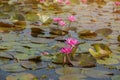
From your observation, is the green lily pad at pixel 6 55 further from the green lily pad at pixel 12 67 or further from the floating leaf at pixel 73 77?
Answer: the floating leaf at pixel 73 77

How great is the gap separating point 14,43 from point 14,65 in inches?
34.6

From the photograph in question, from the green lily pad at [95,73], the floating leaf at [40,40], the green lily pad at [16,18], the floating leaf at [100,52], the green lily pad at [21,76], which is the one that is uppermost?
the green lily pad at [16,18]

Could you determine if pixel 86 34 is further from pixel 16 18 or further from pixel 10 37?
pixel 16 18

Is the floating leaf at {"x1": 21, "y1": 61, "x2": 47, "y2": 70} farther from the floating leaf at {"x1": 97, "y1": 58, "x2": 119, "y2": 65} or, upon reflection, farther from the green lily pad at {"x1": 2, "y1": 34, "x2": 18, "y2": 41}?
the green lily pad at {"x1": 2, "y1": 34, "x2": 18, "y2": 41}

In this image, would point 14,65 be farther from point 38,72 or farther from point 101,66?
point 101,66

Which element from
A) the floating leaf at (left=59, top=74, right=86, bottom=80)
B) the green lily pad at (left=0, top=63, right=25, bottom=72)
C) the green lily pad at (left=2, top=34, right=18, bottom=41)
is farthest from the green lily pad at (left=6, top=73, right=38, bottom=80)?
the green lily pad at (left=2, top=34, right=18, bottom=41)

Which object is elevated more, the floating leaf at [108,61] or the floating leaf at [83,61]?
the floating leaf at [83,61]

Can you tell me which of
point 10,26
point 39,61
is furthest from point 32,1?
point 39,61

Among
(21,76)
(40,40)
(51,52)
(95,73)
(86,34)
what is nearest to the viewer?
(21,76)

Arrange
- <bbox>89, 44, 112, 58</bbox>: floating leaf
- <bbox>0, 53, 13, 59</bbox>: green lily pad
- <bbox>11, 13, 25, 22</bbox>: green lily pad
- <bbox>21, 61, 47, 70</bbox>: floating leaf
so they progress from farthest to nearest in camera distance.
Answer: <bbox>11, 13, 25, 22</bbox>: green lily pad < <bbox>89, 44, 112, 58</bbox>: floating leaf < <bbox>0, 53, 13, 59</bbox>: green lily pad < <bbox>21, 61, 47, 70</bbox>: floating leaf

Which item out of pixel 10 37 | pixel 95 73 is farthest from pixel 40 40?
pixel 95 73

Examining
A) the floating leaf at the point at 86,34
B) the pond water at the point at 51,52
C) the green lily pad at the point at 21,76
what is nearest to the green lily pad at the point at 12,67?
the pond water at the point at 51,52

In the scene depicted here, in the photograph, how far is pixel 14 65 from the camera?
3.08 meters

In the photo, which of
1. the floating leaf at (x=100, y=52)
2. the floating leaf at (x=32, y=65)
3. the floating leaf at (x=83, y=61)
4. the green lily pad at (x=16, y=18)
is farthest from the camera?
the green lily pad at (x=16, y=18)
